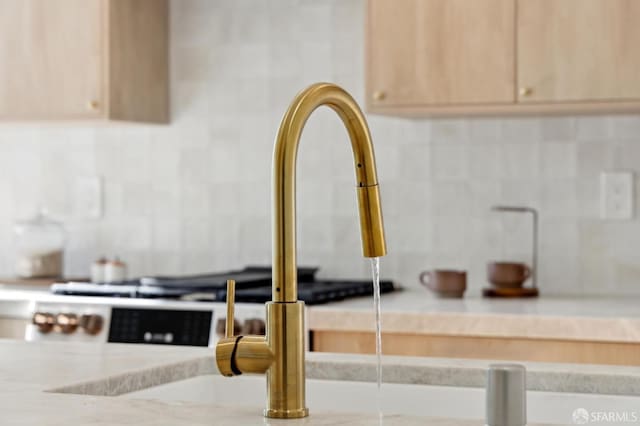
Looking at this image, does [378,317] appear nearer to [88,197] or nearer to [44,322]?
[44,322]

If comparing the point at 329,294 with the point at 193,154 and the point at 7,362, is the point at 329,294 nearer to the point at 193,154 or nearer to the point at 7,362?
the point at 193,154

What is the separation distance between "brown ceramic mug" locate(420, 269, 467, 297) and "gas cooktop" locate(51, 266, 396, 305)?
24 cm

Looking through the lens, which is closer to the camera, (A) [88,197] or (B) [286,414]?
(B) [286,414]

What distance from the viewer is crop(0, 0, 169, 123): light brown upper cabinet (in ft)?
12.1

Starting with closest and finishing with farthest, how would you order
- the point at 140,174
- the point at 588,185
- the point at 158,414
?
the point at 158,414
the point at 588,185
the point at 140,174

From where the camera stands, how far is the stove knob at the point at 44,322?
338 centimetres

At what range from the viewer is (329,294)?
317 cm

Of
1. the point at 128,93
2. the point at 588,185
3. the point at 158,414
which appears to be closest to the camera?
the point at 158,414

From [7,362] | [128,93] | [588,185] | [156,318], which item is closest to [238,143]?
[128,93]

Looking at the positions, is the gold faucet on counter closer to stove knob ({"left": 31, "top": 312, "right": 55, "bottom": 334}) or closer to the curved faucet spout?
the curved faucet spout

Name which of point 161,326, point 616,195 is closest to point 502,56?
point 616,195

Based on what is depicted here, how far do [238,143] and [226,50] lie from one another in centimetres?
34

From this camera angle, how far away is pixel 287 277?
52.0 inches

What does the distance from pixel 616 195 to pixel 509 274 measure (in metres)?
0.46
